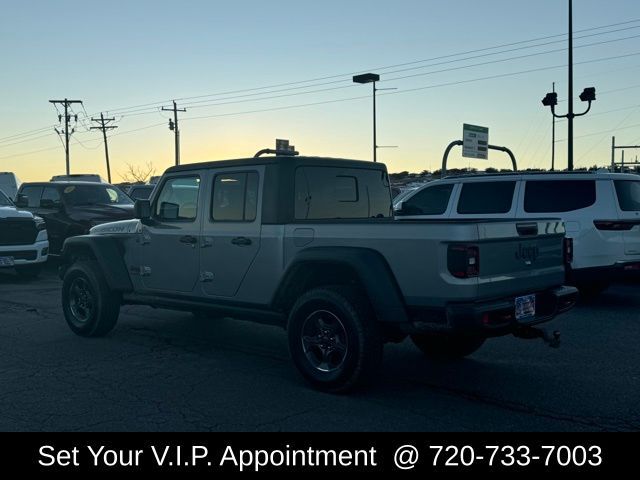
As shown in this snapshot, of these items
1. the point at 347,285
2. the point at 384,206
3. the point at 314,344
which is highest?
the point at 384,206

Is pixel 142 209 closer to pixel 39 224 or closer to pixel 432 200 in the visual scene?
pixel 432 200

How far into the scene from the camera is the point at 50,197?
1514 cm

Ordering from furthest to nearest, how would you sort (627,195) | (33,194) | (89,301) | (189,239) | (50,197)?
(33,194)
(50,197)
(627,195)
(89,301)
(189,239)

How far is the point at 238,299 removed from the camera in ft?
20.2

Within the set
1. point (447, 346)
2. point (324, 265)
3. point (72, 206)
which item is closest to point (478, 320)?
point (324, 265)

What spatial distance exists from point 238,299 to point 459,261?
2.23 metres

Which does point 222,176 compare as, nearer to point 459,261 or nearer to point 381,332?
point 381,332

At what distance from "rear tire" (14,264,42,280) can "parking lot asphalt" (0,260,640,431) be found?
5.35m

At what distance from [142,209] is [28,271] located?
7883 millimetres

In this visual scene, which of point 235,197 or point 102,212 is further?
point 102,212

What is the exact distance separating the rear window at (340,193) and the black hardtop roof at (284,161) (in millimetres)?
48

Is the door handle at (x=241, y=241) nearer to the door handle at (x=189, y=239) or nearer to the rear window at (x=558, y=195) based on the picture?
the door handle at (x=189, y=239)

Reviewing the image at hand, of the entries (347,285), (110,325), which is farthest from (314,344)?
(110,325)

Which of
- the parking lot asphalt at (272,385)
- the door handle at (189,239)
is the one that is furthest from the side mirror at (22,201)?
the door handle at (189,239)
